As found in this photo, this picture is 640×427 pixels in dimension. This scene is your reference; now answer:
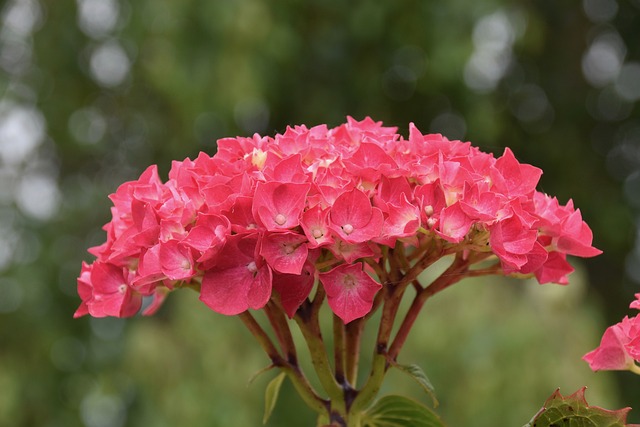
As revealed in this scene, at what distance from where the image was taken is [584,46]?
477 centimetres

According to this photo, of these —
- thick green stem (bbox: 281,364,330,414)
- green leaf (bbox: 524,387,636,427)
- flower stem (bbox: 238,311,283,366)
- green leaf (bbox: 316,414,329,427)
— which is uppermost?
green leaf (bbox: 524,387,636,427)

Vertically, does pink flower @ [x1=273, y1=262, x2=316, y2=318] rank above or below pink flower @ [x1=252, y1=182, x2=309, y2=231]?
below

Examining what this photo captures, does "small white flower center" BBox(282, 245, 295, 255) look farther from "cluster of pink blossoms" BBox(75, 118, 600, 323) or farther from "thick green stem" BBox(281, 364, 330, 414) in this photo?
"thick green stem" BBox(281, 364, 330, 414)

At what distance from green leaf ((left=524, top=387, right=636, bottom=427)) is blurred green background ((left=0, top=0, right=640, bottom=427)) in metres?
1.61

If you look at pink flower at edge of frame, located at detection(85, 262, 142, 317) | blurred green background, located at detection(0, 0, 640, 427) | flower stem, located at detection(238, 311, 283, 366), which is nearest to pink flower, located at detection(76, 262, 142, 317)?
pink flower at edge of frame, located at detection(85, 262, 142, 317)

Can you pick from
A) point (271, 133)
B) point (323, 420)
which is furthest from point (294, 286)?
point (271, 133)

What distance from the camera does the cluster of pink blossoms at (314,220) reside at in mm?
693

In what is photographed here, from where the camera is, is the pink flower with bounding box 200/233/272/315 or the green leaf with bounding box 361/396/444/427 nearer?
the pink flower with bounding box 200/233/272/315

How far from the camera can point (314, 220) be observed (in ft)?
2.28

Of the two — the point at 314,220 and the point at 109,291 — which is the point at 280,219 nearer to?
the point at 314,220

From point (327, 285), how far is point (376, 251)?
5 cm

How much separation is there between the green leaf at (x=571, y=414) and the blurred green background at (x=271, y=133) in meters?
1.61

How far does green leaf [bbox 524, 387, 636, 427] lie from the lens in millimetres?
727

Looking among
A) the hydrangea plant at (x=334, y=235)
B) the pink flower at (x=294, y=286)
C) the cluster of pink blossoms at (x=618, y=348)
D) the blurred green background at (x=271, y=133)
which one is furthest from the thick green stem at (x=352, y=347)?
the blurred green background at (x=271, y=133)
